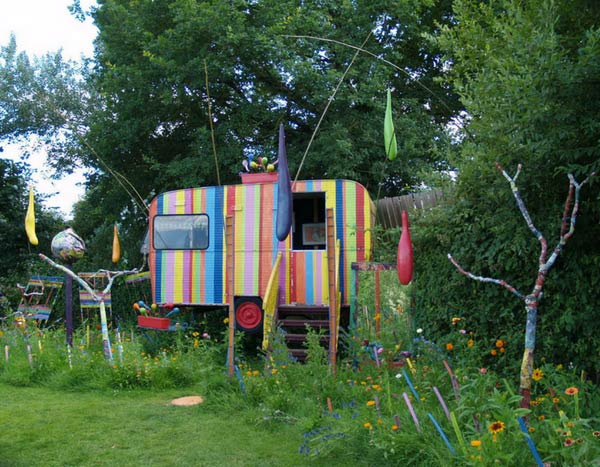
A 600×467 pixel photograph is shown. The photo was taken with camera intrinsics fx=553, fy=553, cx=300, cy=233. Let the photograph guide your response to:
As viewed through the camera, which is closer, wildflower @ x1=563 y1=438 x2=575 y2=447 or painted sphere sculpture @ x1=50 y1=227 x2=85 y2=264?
wildflower @ x1=563 y1=438 x2=575 y2=447

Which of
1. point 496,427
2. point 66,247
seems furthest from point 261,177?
point 496,427

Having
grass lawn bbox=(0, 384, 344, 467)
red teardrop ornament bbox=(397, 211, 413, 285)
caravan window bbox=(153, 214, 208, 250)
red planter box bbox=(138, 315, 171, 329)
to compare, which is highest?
caravan window bbox=(153, 214, 208, 250)

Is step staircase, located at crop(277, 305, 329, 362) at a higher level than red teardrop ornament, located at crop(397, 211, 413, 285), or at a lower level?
lower

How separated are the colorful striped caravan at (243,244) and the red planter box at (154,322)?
0.46m

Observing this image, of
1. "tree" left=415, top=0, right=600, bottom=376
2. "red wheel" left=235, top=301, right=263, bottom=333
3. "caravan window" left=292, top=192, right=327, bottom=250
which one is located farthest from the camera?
"caravan window" left=292, top=192, right=327, bottom=250

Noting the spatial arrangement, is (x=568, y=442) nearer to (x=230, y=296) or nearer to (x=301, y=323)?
(x=230, y=296)

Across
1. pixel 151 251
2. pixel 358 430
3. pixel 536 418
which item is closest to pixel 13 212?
pixel 151 251

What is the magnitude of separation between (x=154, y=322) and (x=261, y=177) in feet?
8.94

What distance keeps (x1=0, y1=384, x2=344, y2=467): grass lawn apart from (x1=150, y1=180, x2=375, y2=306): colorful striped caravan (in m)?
2.62

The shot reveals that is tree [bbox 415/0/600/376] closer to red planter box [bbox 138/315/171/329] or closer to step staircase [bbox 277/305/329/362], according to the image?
step staircase [bbox 277/305/329/362]

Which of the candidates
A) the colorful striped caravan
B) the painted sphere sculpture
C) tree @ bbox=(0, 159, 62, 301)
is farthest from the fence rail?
tree @ bbox=(0, 159, 62, 301)

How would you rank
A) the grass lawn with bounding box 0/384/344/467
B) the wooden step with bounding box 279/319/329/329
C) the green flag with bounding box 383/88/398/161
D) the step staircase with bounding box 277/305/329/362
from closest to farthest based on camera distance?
the grass lawn with bounding box 0/384/344/467, the green flag with bounding box 383/88/398/161, the step staircase with bounding box 277/305/329/362, the wooden step with bounding box 279/319/329/329

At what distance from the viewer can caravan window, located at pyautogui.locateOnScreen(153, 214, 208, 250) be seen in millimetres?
8633

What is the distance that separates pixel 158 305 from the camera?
8672mm
